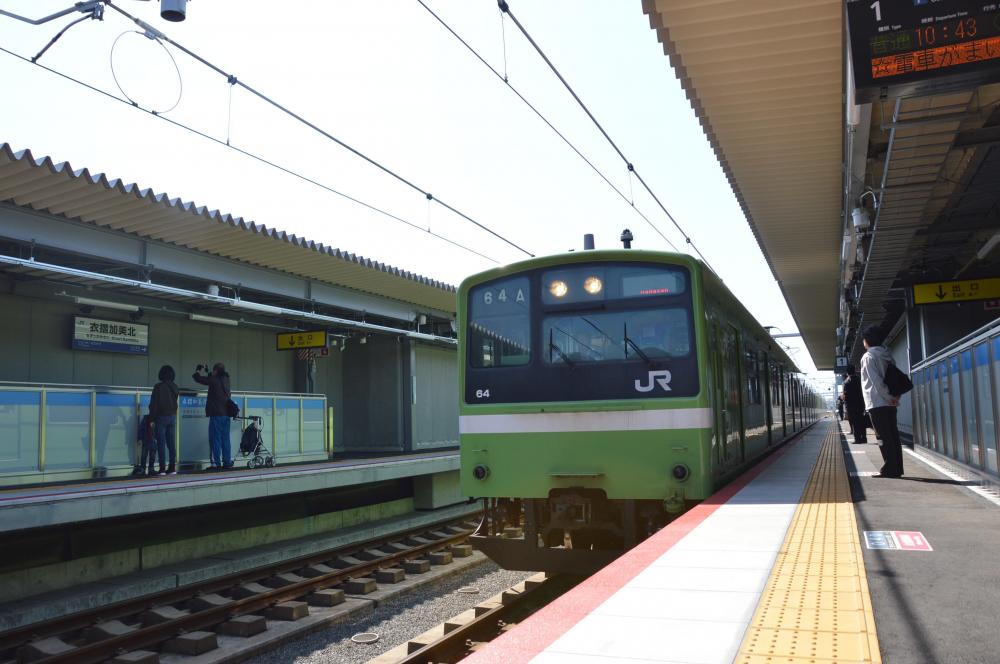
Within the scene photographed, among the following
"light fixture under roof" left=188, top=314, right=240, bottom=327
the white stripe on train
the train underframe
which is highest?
"light fixture under roof" left=188, top=314, right=240, bottom=327

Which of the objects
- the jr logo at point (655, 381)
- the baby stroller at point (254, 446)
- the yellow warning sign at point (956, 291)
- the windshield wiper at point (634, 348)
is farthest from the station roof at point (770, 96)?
the baby stroller at point (254, 446)

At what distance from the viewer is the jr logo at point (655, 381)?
20.7 feet

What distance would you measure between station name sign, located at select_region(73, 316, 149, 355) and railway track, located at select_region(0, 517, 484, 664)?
5335 mm

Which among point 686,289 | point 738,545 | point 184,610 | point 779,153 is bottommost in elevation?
point 184,610

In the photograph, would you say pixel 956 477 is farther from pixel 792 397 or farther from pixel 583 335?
pixel 792 397

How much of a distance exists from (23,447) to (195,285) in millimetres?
4207

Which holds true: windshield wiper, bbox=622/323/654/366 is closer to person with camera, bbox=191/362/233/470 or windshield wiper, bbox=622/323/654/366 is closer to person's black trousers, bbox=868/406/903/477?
person's black trousers, bbox=868/406/903/477

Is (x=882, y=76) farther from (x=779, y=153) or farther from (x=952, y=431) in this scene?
(x=952, y=431)

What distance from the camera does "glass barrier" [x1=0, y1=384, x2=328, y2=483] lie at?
910 cm

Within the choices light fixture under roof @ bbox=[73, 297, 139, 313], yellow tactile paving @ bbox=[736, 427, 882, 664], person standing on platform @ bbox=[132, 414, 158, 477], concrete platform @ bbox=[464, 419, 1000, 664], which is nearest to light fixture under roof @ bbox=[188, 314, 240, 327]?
light fixture under roof @ bbox=[73, 297, 139, 313]

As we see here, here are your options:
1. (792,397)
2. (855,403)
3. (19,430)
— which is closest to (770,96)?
(855,403)

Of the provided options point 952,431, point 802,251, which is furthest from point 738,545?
point 802,251

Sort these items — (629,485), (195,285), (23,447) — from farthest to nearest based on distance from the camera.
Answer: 1. (195,285)
2. (23,447)
3. (629,485)

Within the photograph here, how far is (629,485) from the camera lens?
6.20 metres
